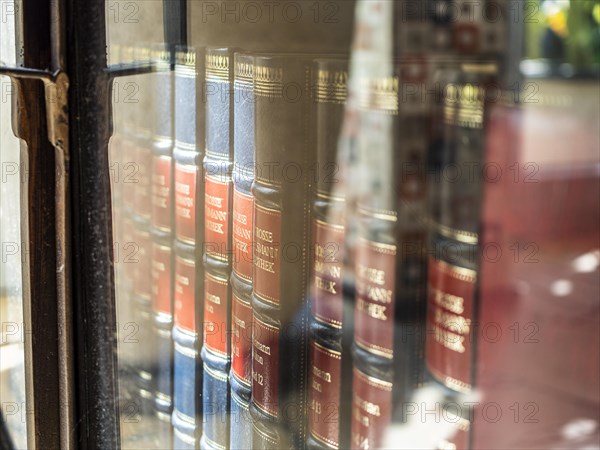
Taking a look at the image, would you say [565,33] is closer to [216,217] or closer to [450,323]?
[450,323]

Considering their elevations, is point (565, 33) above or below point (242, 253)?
above

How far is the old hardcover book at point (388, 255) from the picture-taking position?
0.50 metres

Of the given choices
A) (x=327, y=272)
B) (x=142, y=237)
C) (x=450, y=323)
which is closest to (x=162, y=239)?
(x=142, y=237)

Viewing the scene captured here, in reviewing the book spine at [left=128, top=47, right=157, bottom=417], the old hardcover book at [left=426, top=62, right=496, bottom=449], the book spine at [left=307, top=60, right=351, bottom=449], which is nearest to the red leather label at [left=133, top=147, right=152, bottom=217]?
the book spine at [left=128, top=47, right=157, bottom=417]

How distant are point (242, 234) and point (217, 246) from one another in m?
0.05

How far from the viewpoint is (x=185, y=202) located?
0.73 metres

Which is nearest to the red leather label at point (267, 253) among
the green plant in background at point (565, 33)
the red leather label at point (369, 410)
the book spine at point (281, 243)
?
the book spine at point (281, 243)

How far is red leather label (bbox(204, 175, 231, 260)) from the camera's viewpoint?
0.68m

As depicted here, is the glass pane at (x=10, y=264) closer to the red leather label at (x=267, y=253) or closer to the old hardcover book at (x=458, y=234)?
the red leather label at (x=267, y=253)

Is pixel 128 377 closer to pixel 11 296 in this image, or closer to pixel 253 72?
pixel 11 296

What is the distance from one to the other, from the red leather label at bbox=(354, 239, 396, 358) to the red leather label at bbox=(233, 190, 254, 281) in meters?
0.13

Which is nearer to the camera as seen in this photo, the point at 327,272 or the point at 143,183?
the point at 327,272

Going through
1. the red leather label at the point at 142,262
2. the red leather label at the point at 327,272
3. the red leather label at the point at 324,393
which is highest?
the red leather label at the point at 327,272

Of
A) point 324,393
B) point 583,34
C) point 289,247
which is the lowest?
point 324,393
